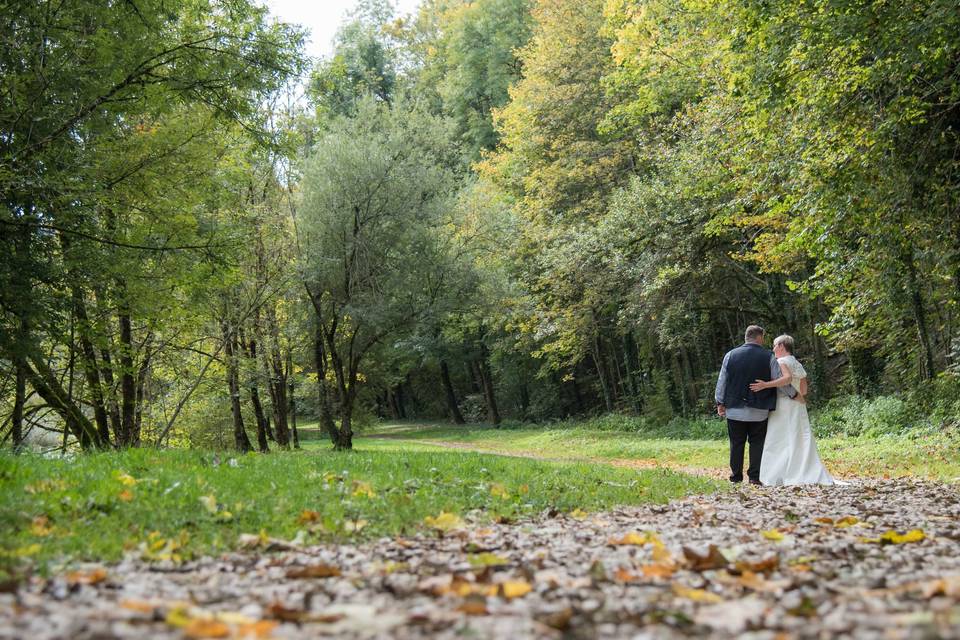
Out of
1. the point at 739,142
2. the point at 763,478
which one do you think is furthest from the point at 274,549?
the point at 739,142

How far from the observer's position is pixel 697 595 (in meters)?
3.28

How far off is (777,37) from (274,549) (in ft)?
37.2

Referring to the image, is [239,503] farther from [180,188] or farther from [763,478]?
[180,188]

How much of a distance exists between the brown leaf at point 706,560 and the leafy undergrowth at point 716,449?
9743 millimetres

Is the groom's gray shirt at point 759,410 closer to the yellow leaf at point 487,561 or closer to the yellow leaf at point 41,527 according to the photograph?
the yellow leaf at point 487,561

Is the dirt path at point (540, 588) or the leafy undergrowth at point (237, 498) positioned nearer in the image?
the dirt path at point (540, 588)

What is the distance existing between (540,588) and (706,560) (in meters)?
1.16

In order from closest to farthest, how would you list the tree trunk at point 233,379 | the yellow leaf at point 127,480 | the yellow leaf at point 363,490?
the yellow leaf at point 127,480, the yellow leaf at point 363,490, the tree trunk at point 233,379

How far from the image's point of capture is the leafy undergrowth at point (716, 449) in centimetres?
1348

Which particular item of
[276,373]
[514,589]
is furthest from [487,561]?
[276,373]

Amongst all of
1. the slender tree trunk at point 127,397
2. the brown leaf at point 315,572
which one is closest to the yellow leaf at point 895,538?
the brown leaf at point 315,572

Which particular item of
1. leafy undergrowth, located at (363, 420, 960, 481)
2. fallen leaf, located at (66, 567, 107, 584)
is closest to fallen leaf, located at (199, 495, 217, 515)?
fallen leaf, located at (66, 567, 107, 584)

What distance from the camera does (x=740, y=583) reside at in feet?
11.9

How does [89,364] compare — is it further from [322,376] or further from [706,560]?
[706,560]
